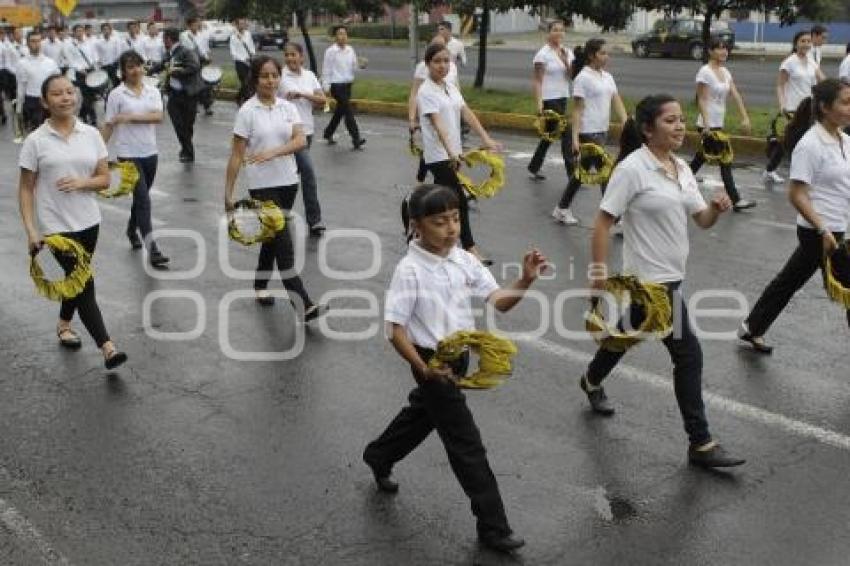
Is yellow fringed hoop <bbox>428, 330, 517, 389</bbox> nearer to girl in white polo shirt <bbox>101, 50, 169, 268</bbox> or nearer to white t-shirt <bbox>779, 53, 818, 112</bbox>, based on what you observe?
girl in white polo shirt <bbox>101, 50, 169, 268</bbox>

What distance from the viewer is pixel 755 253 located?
932 cm

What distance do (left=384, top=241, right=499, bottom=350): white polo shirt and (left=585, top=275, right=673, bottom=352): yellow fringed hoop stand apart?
0.90 metres

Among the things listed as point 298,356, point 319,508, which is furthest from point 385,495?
point 298,356

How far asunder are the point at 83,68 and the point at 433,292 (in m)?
18.4

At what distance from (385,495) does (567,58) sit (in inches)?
344

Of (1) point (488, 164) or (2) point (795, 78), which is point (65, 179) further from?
(2) point (795, 78)

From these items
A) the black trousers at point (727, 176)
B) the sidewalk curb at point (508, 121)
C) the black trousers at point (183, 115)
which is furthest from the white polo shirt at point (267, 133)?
the sidewalk curb at point (508, 121)

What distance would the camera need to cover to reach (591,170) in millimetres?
9836

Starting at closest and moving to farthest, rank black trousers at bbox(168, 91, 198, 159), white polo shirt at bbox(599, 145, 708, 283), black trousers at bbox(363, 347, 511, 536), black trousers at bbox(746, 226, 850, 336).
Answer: black trousers at bbox(363, 347, 511, 536) < white polo shirt at bbox(599, 145, 708, 283) < black trousers at bbox(746, 226, 850, 336) < black trousers at bbox(168, 91, 198, 159)

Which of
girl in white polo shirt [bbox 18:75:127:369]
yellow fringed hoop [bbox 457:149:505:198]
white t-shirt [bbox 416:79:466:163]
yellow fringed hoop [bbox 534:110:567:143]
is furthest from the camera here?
yellow fringed hoop [bbox 534:110:567:143]

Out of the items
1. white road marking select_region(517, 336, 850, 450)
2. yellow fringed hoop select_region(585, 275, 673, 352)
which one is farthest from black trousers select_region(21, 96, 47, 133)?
yellow fringed hoop select_region(585, 275, 673, 352)

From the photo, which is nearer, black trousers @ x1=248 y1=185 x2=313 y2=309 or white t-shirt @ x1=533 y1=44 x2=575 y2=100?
black trousers @ x1=248 y1=185 x2=313 y2=309

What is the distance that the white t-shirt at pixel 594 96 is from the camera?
33.2ft

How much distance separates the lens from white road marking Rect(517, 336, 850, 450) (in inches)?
217
